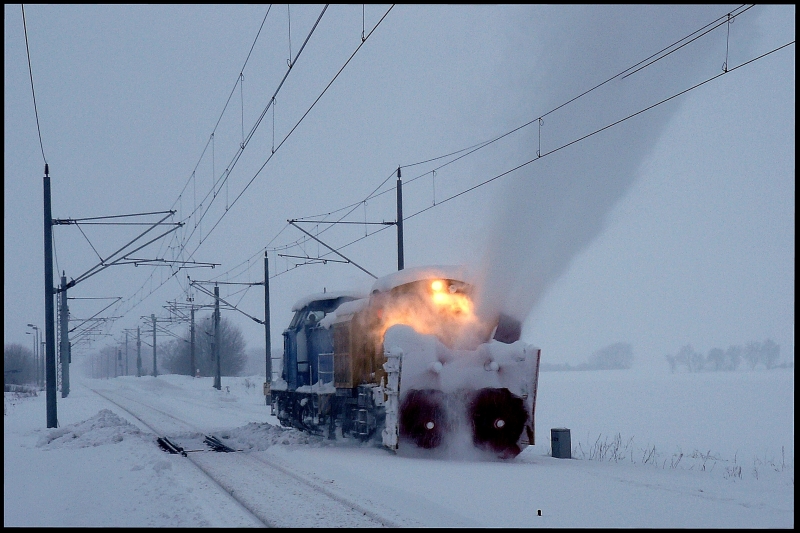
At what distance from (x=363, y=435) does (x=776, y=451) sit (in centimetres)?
1270

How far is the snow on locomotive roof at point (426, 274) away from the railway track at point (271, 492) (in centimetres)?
446

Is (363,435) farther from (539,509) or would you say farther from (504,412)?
(539,509)

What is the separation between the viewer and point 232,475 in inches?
497

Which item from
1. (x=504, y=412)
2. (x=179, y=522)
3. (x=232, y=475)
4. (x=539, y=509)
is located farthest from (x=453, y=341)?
(x=179, y=522)

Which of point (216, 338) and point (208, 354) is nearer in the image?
point (216, 338)

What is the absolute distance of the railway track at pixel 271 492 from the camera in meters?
8.77

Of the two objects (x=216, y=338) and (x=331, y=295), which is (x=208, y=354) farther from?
(x=331, y=295)

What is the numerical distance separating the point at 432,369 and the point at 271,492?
4.17 m

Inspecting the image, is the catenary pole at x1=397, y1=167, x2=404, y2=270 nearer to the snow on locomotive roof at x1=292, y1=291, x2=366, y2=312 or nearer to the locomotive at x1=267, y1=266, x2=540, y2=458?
the snow on locomotive roof at x1=292, y1=291, x2=366, y2=312

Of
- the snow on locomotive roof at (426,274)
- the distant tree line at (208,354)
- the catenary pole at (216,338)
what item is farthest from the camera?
the distant tree line at (208,354)

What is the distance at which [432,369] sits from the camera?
13703mm

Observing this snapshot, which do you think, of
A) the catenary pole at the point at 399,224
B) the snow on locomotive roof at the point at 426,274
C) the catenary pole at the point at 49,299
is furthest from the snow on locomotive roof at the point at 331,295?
the catenary pole at the point at 49,299

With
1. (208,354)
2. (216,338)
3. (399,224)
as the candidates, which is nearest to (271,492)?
(399,224)

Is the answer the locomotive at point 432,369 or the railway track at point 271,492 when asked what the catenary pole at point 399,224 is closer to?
the locomotive at point 432,369
